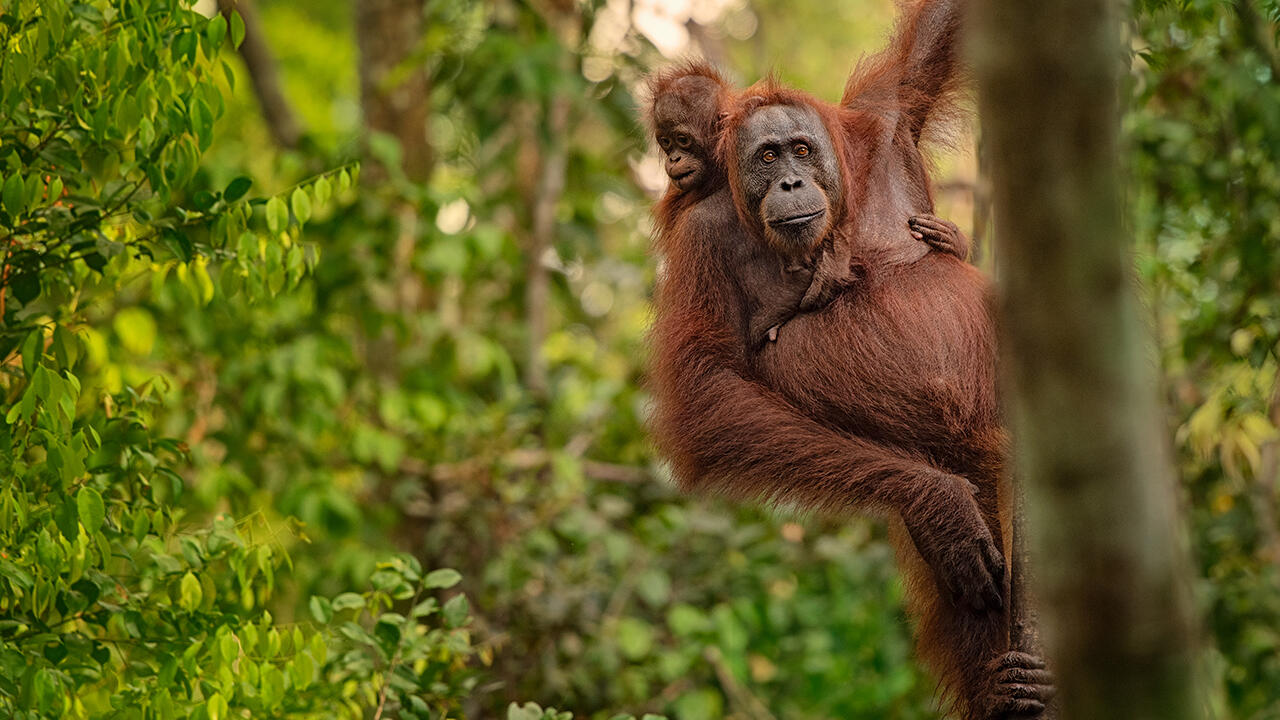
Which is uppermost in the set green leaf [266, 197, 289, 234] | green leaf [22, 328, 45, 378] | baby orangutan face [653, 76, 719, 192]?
baby orangutan face [653, 76, 719, 192]

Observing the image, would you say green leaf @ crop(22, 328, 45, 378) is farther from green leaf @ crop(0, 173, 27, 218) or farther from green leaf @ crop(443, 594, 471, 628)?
green leaf @ crop(443, 594, 471, 628)

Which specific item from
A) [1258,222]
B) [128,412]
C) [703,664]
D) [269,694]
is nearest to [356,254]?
[703,664]

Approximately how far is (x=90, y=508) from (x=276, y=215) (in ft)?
2.76

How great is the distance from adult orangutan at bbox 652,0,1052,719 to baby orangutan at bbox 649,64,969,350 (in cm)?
3

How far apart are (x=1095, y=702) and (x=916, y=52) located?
2979 mm

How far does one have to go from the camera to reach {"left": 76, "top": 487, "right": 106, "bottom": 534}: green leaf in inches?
96.3

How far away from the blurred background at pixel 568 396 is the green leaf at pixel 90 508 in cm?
166

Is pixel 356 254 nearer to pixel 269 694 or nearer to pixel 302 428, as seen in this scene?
pixel 302 428

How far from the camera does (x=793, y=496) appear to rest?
3.35 meters

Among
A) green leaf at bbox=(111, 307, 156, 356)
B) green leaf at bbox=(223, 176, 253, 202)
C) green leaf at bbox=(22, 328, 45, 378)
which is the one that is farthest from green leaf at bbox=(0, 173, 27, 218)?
green leaf at bbox=(111, 307, 156, 356)

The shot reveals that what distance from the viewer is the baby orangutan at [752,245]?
345cm

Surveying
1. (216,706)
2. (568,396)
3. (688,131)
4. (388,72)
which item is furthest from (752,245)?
(388,72)

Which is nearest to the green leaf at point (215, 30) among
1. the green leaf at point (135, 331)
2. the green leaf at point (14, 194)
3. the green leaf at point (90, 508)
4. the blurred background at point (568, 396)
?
the green leaf at point (14, 194)

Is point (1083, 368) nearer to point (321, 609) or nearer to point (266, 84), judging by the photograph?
point (321, 609)
